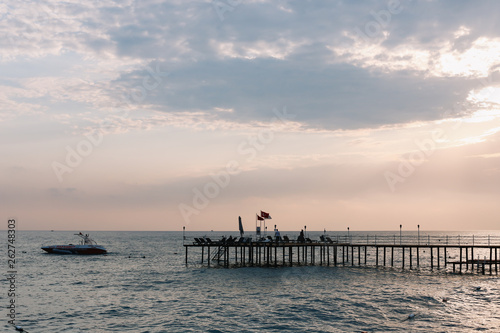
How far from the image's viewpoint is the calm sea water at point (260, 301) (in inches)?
1393

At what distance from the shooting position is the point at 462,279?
58.6m

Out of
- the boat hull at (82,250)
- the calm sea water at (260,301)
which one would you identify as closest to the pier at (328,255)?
the calm sea water at (260,301)

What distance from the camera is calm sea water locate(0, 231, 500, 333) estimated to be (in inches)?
1393

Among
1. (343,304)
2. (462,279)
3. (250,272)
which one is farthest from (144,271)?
(462,279)

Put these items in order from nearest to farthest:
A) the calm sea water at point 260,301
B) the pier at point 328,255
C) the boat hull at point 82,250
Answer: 1. the calm sea water at point 260,301
2. the pier at point 328,255
3. the boat hull at point 82,250

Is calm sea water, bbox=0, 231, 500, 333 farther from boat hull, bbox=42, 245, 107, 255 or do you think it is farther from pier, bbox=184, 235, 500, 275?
boat hull, bbox=42, 245, 107, 255

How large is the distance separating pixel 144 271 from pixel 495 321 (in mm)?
53088

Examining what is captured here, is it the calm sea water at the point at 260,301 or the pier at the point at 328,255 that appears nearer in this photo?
the calm sea water at the point at 260,301

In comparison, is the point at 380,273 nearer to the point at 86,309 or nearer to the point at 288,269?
the point at 288,269

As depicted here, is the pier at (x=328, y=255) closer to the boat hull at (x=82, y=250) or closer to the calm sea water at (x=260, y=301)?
the calm sea water at (x=260, y=301)

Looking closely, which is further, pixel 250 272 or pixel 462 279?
pixel 250 272

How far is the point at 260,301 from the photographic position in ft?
143

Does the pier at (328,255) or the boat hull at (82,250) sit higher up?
the pier at (328,255)

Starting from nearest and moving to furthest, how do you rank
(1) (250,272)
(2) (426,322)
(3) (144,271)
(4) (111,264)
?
(2) (426,322), (1) (250,272), (3) (144,271), (4) (111,264)
